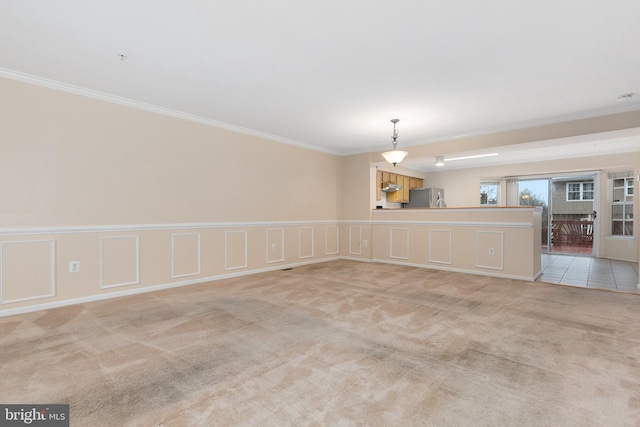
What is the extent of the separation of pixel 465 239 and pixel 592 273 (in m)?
2.34

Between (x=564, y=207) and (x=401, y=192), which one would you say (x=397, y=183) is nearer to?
(x=401, y=192)

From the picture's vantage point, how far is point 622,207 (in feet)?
23.6

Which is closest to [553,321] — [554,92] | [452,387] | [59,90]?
[452,387]

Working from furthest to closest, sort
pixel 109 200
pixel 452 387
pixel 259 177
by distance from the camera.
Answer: pixel 259 177 → pixel 109 200 → pixel 452 387

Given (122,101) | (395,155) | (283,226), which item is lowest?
(283,226)

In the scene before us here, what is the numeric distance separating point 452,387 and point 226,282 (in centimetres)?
372

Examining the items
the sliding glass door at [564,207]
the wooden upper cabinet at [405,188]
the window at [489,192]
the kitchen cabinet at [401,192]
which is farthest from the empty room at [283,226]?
the window at [489,192]

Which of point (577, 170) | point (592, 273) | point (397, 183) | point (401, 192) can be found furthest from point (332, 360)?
point (577, 170)

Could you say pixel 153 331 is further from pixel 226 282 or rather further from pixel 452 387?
pixel 452 387

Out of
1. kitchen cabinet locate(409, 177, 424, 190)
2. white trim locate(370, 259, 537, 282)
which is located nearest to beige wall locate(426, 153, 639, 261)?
kitchen cabinet locate(409, 177, 424, 190)

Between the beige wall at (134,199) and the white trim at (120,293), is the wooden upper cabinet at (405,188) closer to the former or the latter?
the beige wall at (134,199)

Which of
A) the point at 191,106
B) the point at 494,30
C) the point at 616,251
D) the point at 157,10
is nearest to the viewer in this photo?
the point at 157,10

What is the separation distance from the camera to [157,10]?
230cm

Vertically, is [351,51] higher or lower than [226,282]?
higher
